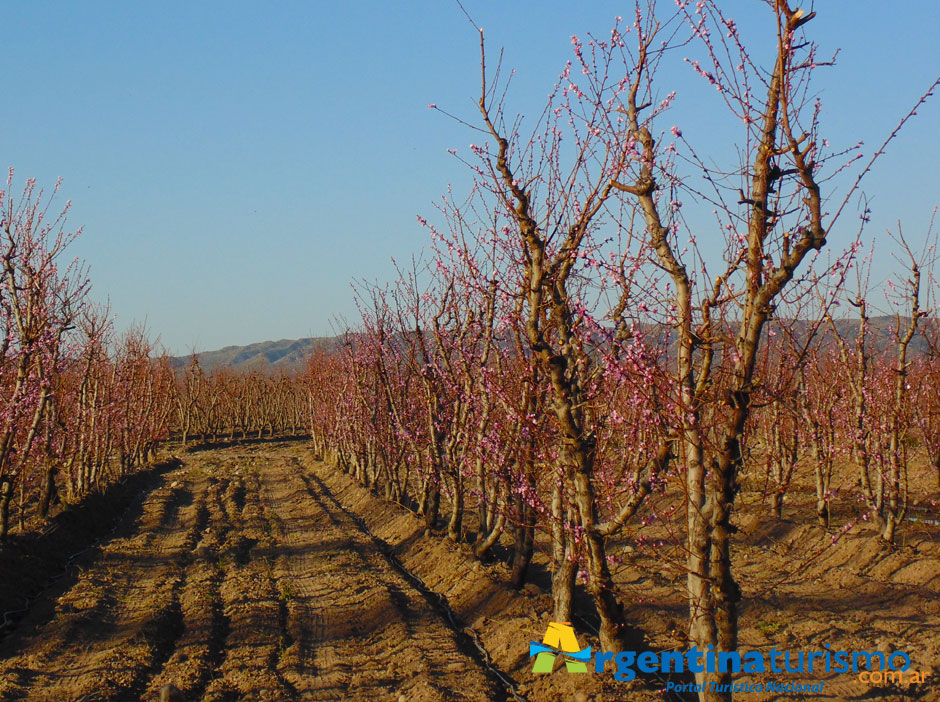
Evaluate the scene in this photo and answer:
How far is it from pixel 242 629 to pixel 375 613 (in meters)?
1.45

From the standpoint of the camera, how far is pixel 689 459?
4.29 meters

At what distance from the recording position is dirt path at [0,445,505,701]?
6.54 m

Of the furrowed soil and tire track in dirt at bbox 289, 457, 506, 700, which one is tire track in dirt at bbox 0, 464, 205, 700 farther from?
tire track in dirt at bbox 289, 457, 506, 700

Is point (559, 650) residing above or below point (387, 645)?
above

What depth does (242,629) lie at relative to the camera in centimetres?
813

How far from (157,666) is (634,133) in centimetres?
620

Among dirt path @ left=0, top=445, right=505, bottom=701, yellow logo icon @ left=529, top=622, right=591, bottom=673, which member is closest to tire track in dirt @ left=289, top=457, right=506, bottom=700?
dirt path @ left=0, top=445, right=505, bottom=701

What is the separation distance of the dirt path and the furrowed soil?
0.09ft

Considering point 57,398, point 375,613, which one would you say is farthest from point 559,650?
point 57,398

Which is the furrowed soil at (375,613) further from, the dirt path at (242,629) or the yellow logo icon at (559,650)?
the yellow logo icon at (559,650)

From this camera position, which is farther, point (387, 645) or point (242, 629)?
point (242, 629)

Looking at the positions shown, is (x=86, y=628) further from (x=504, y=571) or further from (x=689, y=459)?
(x=689, y=459)

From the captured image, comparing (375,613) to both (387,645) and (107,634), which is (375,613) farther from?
(107,634)

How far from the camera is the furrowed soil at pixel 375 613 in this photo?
6430 millimetres
